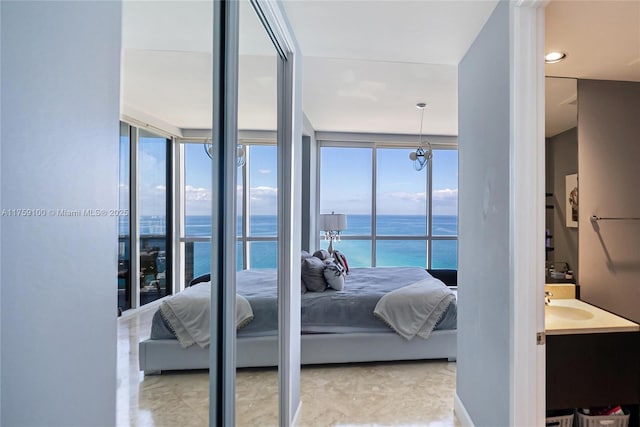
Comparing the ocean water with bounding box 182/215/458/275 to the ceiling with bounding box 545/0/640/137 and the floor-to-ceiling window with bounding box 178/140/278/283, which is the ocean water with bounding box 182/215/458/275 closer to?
the ceiling with bounding box 545/0/640/137

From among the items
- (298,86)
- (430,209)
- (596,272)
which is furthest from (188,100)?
(430,209)

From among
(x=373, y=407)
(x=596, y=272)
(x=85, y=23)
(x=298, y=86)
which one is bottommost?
(x=373, y=407)

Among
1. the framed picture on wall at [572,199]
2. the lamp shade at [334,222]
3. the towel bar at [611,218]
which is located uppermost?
the framed picture on wall at [572,199]

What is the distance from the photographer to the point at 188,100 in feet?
2.79

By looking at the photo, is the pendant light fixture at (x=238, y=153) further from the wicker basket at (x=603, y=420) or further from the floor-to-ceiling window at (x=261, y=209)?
the wicker basket at (x=603, y=420)

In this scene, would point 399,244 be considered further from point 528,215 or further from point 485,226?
point 528,215

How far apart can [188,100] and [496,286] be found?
5.40 ft

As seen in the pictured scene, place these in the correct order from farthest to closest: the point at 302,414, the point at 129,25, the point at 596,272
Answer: the point at 302,414 < the point at 596,272 < the point at 129,25

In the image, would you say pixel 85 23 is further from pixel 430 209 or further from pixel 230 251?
pixel 430 209

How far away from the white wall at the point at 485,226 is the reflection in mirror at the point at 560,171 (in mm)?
620

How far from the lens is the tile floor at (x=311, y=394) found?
577 millimetres

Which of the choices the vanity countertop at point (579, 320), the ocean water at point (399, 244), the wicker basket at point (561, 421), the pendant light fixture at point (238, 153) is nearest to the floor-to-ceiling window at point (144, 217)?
the pendant light fixture at point (238, 153)

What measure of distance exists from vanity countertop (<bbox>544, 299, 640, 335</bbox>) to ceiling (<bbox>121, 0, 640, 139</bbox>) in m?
1.22

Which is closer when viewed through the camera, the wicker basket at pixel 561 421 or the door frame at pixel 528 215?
the door frame at pixel 528 215
